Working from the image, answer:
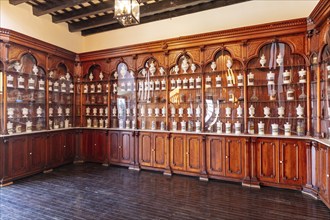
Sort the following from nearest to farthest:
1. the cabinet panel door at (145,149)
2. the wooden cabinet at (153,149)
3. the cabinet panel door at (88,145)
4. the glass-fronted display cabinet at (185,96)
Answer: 1. the glass-fronted display cabinet at (185,96)
2. the wooden cabinet at (153,149)
3. the cabinet panel door at (145,149)
4. the cabinet panel door at (88,145)

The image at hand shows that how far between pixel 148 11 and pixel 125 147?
3.37 m

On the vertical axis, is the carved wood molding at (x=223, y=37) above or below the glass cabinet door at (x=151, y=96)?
above

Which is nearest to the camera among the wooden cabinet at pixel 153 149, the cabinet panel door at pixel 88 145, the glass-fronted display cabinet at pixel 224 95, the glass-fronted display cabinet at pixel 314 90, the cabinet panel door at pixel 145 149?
the glass-fronted display cabinet at pixel 314 90

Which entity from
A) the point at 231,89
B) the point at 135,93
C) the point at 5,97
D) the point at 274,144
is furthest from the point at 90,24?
the point at 274,144

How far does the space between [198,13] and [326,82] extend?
307 cm

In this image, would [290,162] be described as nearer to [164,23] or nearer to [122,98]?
[122,98]

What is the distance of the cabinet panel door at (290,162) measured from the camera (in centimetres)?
376

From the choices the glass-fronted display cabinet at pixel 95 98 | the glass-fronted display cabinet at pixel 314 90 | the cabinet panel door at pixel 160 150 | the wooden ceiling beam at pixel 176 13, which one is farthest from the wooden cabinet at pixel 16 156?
the glass-fronted display cabinet at pixel 314 90

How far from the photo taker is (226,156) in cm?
425

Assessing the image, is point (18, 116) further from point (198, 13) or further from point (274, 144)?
point (274, 144)

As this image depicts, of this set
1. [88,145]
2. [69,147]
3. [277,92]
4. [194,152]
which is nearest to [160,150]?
[194,152]

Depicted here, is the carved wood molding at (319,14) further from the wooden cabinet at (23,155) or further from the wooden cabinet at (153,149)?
the wooden cabinet at (23,155)

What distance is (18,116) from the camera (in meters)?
4.59

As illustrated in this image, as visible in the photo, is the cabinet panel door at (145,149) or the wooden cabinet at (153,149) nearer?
the wooden cabinet at (153,149)
